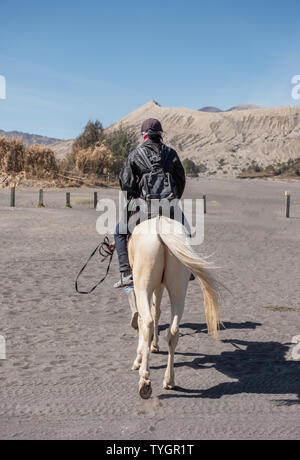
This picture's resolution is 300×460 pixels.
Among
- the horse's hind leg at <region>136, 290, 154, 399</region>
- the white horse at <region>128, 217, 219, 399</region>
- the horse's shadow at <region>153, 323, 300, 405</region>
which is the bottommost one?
the horse's shadow at <region>153, 323, 300, 405</region>

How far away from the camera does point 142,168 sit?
5578mm

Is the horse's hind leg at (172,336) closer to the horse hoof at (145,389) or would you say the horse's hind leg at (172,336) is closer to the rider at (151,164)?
the horse hoof at (145,389)

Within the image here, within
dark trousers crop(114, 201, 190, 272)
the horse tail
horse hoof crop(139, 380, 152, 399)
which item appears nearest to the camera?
horse hoof crop(139, 380, 152, 399)

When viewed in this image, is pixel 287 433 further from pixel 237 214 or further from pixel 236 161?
pixel 236 161

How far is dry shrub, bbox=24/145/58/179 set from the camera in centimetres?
3600

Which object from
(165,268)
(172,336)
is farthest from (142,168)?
(172,336)

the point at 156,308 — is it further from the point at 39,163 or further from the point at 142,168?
the point at 39,163

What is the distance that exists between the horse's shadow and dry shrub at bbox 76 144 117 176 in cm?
3462

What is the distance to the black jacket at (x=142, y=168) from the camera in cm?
559

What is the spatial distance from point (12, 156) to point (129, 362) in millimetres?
31213

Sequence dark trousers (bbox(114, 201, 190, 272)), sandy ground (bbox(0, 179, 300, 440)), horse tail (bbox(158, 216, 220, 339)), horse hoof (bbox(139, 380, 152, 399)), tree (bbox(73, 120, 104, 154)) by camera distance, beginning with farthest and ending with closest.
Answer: tree (bbox(73, 120, 104, 154)) < dark trousers (bbox(114, 201, 190, 272)) < horse tail (bbox(158, 216, 220, 339)) < horse hoof (bbox(139, 380, 152, 399)) < sandy ground (bbox(0, 179, 300, 440))

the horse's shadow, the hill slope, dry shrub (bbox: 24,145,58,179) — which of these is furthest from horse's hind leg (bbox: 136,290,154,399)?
the hill slope

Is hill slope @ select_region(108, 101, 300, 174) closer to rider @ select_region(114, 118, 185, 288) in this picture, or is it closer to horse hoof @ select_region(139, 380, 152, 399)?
rider @ select_region(114, 118, 185, 288)

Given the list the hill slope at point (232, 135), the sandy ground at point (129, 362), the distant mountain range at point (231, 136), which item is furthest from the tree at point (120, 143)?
the hill slope at point (232, 135)
